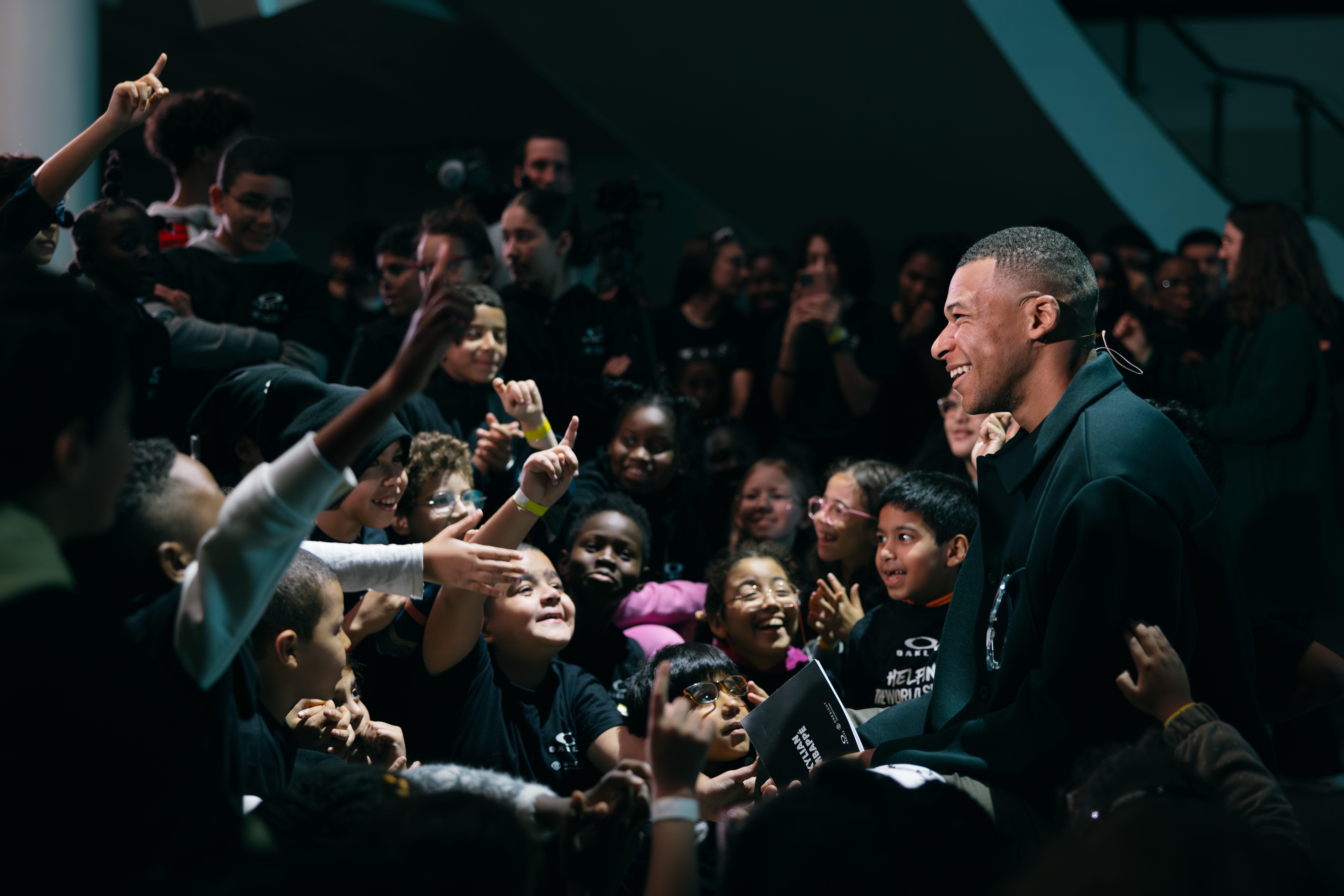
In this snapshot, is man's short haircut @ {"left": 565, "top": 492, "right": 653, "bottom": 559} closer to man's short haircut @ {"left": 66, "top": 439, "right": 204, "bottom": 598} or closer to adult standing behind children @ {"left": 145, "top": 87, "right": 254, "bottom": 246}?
adult standing behind children @ {"left": 145, "top": 87, "right": 254, "bottom": 246}

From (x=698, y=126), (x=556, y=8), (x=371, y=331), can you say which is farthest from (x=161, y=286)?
(x=698, y=126)

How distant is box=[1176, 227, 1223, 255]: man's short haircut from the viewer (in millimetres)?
5273

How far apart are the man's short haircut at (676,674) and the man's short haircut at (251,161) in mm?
1901

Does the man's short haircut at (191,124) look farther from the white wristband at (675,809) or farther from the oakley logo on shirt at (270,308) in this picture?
the white wristband at (675,809)

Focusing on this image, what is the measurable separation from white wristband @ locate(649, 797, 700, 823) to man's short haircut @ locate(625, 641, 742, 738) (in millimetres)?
968

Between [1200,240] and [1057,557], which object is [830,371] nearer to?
Result: [1200,240]

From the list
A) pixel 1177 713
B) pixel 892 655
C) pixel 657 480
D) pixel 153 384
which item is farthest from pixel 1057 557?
pixel 153 384

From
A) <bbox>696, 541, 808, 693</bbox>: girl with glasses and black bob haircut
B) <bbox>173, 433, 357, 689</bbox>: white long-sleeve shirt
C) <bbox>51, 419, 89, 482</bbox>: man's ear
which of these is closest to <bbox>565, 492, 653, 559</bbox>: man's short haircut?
<bbox>696, 541, 808, 693</bbox>: girl with glasses and black bob haircut

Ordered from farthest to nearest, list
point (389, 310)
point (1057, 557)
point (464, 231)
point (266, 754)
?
1. point (389, 310)
2. point (464, 231)
3. point (266, 754)
4. point (1057, 557)

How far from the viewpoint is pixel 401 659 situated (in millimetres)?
2752

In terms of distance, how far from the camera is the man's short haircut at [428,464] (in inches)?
125

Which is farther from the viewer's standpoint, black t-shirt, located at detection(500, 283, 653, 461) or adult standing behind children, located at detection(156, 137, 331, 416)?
black t-shirt, located at detection(500, 283, 653, 461)

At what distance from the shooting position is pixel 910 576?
3.14 metres

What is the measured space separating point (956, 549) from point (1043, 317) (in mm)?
1115
